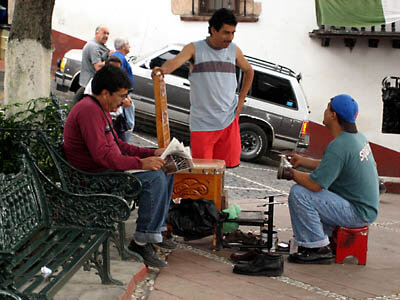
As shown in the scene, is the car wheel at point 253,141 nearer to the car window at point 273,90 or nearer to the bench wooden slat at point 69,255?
the car window at point 273,90

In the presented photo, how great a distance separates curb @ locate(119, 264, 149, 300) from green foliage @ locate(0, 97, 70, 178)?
1245 mm

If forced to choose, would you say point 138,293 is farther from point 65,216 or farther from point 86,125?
point 86,125

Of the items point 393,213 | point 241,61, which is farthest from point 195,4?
point 241,61

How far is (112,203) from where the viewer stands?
459 cm

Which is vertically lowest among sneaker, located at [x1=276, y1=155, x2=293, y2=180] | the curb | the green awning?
the curb

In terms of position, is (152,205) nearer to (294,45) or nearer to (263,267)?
(263,267)

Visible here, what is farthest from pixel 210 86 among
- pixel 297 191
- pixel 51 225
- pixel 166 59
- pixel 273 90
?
pixel 273 90

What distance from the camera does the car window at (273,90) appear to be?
1330cm

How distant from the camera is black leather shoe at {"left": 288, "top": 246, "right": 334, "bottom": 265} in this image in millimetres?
5840

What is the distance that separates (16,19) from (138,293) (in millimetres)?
2951

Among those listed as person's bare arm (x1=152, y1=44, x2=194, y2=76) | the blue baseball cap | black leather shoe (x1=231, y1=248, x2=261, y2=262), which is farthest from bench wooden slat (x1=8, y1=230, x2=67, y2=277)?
the blue baseball cap

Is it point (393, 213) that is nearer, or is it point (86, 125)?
point (86, 125)

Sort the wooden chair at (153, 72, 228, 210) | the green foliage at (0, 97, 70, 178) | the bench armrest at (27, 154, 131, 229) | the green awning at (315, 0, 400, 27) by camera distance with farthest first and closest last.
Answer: the green awning at (315, 0, 400, 27)
the wooden chair at (153, 72, 228, 210)
the green foliage at (0, 97, 70, 178)
the bench armrest at (27, 154, 131, 229)

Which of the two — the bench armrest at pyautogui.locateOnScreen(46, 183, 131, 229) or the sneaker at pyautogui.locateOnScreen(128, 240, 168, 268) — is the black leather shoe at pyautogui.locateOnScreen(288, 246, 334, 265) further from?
the bench armrest at pyautogui.locateOnScreen(46, 183, 131, 229)
